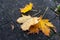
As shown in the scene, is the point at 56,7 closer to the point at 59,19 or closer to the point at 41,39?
the point at 59,19

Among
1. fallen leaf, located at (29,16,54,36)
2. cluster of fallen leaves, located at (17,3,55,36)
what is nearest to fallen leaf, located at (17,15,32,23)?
cluster of fallen leaves, located at (17,3,55,36)

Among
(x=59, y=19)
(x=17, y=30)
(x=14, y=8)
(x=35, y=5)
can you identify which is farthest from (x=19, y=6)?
(x=59, y=19)

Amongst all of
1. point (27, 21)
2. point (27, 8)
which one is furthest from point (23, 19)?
point (27, 8)

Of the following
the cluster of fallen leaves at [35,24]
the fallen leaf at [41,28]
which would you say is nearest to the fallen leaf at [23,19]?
the cluster of fallen leaves at [35,24]

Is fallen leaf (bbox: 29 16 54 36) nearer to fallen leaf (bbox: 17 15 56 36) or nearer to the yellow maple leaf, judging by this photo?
fallen leaf (bbox: 17 15 56 36)

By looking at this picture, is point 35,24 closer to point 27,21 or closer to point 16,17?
point 27,21

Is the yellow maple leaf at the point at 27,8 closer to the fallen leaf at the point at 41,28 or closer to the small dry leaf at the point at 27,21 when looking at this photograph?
the small dry leaf at the point at 27,21

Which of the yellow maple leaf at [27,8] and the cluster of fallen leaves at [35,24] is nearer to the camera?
the cluster of fallen leaves at [35,24]

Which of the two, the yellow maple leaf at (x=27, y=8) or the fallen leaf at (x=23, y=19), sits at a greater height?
the yellow maple leaf at (x=27, y=8)
